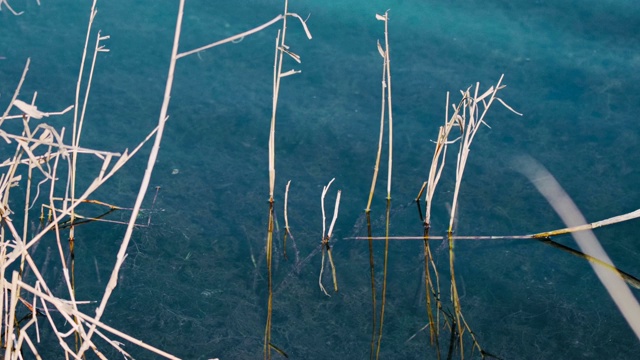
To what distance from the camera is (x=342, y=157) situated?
216 centimetres

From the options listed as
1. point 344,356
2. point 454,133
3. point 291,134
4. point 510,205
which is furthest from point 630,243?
point 291,134

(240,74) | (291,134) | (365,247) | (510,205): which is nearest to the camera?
(365,247)

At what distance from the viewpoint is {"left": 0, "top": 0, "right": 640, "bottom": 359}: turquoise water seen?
1.68 metres

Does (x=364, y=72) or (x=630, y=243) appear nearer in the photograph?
(x=630, y=243)

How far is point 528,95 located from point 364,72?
489mm

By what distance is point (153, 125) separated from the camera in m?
2.25

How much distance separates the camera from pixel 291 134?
7.35 ft

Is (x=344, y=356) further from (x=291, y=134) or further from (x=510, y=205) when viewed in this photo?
(x=291, y=134)

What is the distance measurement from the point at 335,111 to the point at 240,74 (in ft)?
1.12

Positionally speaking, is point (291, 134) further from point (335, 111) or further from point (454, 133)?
point (454, 133)

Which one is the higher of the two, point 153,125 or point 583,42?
point 583,42

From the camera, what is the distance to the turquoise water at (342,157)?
5.51 ft

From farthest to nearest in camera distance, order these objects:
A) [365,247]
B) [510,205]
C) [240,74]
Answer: [240,74]
[510,205]
[365,247]

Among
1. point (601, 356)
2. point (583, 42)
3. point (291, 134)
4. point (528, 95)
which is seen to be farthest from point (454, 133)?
point (601, 356)
